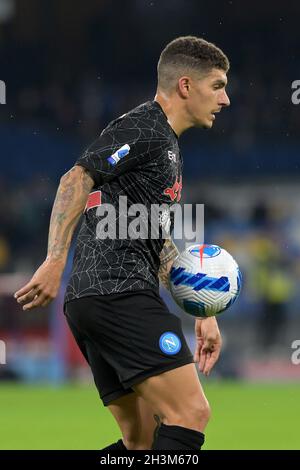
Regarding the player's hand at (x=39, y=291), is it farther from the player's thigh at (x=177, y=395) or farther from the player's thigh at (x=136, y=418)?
the player's thigh at (x=136, y=418)

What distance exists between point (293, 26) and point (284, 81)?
163 cm

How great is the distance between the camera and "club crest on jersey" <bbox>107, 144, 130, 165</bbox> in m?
3.95

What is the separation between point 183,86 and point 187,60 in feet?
0.37

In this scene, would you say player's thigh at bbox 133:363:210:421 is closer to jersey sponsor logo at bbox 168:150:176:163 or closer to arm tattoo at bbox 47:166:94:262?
arm tattoo at bbox 47:166:94:262

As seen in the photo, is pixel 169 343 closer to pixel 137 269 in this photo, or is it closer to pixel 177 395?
pixel 177 395

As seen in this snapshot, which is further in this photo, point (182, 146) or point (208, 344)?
point (182, 146)

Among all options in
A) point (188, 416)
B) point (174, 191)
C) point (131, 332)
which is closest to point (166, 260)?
point (174, 191)

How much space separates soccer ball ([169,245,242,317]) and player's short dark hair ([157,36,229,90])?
74 cm

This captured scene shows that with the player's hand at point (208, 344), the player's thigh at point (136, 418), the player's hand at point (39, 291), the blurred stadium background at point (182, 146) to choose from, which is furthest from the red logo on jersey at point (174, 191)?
the blurred stadium background at point (182, 146)

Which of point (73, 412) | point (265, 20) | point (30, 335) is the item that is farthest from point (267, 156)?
point (73, 412)

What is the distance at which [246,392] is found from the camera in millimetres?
10492

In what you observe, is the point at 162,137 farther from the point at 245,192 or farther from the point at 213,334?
the point at 245,192

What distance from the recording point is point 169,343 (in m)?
3.87

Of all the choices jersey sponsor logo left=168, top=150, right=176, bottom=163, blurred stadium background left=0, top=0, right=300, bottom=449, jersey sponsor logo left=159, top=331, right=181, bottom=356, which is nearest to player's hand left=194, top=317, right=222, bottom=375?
jersey sponsor logo left=159, top=331, right=181, bottom=356
